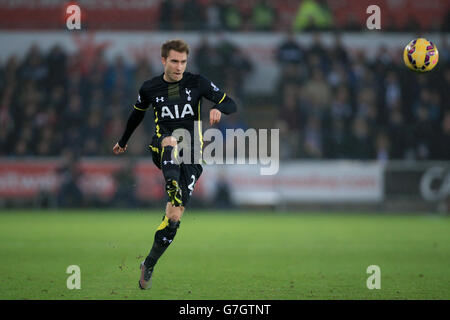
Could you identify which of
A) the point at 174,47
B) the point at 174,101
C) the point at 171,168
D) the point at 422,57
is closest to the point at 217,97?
the point at 174,101

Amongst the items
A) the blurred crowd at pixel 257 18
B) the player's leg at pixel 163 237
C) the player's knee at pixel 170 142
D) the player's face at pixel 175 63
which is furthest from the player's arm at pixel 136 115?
the blurred crowd at pixel 257 18

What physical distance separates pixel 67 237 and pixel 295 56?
9897mm

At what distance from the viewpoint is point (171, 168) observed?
23.9ft

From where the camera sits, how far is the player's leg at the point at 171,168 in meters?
7.15

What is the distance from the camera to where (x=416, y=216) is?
57.1 feet

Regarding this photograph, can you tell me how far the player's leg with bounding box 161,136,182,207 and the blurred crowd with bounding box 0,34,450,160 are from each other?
11.2 meters

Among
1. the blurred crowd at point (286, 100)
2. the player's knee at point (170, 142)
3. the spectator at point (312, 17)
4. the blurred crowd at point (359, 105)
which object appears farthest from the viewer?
the spectator at point (312, 17)

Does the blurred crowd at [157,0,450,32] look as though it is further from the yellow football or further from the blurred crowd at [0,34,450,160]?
the yellow football

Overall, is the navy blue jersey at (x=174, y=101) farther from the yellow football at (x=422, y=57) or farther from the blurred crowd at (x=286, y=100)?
the blurred crowd at (x=286, y=100)

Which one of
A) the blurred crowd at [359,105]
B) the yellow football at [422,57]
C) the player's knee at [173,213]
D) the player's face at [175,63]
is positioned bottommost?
the player's knee at [173,213]

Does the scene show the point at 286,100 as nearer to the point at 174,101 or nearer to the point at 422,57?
the point at 422,57
